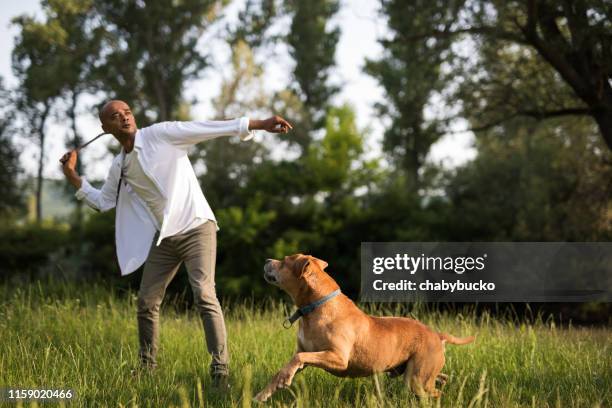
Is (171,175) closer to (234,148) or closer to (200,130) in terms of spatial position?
(200,130)

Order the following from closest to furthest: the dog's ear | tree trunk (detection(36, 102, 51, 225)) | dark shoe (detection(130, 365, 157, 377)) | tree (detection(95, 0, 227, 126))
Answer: the dog's ear < dark shoe (detection(130, 365, 157, 377)) < tree (detection(95, 0, 227, 126)) < tree trunk (detection(36, 102, 51, 225))

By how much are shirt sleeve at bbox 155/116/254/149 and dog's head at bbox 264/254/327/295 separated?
94 centimetres

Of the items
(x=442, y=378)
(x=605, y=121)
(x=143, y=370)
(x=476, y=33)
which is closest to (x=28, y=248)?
(x=476, y=33)

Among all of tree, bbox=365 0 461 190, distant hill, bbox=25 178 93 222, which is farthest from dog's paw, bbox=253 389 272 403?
distant hill, bbox=25 178 93 222

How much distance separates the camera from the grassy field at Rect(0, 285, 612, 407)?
14.9 feet

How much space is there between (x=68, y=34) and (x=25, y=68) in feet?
10.4

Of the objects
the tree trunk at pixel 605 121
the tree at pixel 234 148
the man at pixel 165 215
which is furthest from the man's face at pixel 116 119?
the tree at pixel 234 148

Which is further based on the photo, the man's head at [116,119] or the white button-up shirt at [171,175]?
the man's head at [116,119]

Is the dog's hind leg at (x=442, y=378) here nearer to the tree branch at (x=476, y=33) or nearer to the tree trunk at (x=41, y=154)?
the tree branch at (x=476, y=33)

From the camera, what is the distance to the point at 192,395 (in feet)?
15.4

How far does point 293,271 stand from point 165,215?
3.68 ft

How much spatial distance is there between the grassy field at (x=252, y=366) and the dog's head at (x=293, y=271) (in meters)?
0.62

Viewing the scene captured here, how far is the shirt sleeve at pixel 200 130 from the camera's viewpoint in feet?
15.8

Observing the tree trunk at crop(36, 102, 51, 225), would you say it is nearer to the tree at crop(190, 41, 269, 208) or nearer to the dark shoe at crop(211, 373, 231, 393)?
the tree at crop(190, 41, 269, 208)
